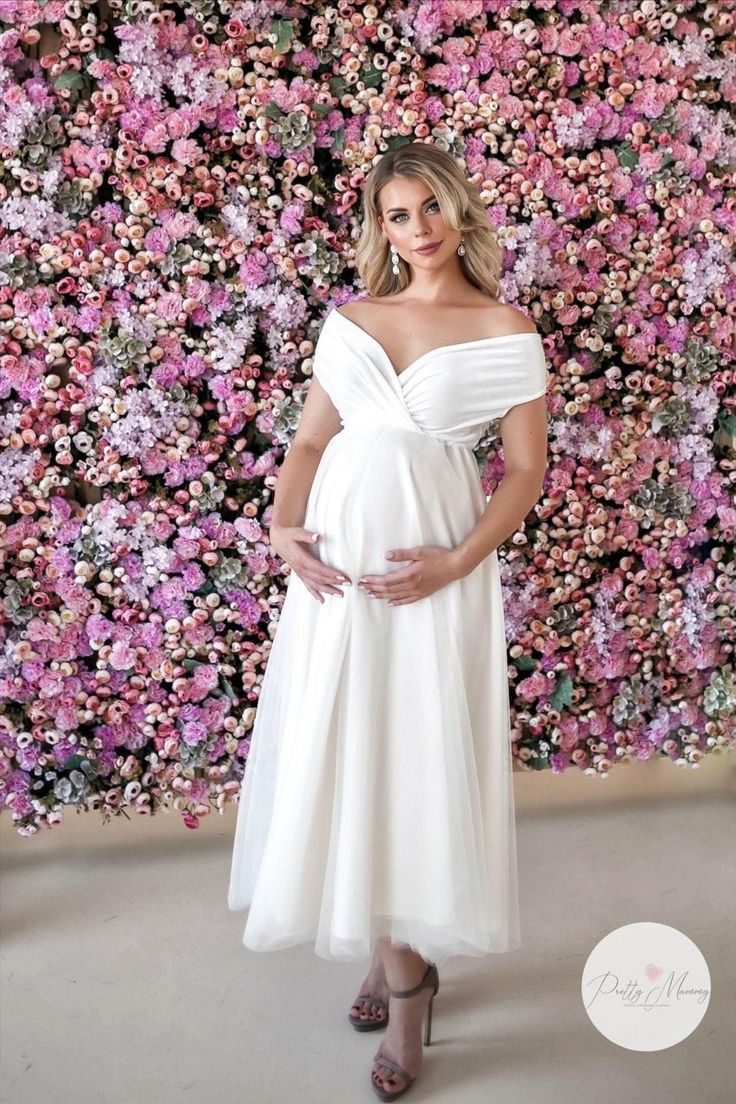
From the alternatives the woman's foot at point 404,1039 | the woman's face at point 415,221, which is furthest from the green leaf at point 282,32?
the woman's foot at point 404,1039

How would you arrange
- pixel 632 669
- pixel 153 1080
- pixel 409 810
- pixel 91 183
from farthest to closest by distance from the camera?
pixel 632 669, pixel 91 183, pixel 153 1080, pixel 409 810

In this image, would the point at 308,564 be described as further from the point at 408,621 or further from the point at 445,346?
the point at 445,346

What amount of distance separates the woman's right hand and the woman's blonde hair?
1.85 feet

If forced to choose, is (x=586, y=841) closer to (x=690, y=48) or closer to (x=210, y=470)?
(x=210, y=470)

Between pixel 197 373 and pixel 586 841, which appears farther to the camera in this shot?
pixel 586 841

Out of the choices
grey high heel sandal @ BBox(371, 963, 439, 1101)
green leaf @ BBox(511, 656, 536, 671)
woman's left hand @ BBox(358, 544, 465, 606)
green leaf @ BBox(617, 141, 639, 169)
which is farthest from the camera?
green leaf @ BBox(511, 656, 536, 671)

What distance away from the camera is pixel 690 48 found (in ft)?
8.67

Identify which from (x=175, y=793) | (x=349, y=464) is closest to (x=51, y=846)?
(x=175, y=793)

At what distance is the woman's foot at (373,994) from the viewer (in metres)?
2.09

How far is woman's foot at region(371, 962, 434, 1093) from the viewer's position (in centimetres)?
190

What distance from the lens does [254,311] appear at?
2578 millimetres

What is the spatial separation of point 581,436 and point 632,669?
767 millimetres

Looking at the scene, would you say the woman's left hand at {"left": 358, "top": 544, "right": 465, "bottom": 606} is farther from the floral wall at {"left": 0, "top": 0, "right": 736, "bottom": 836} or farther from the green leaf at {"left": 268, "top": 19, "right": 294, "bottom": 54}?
the green leaf at {"left": 268, "top": 19, "right": 294, "bottom": 54}

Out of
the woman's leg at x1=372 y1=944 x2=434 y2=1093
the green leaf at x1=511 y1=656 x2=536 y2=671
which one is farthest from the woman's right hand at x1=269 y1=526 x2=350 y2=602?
the green leaf at x1=511 y1=656 x2=536 y2=671
